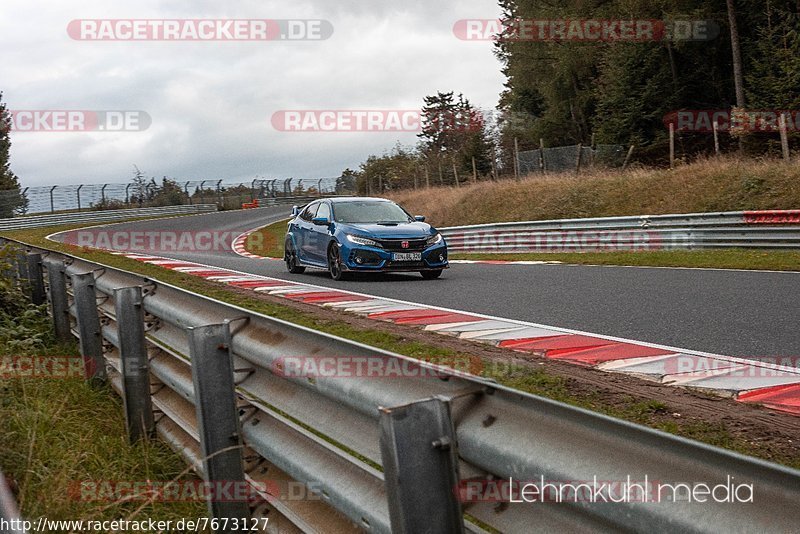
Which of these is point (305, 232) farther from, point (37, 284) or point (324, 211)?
point (37, 284)

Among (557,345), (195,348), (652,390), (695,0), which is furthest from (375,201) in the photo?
(695,0)

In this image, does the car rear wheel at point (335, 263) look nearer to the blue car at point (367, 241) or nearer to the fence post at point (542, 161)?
the blue car at point (367, 241)

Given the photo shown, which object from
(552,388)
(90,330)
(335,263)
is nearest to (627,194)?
(335,263)

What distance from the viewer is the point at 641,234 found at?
19469mm

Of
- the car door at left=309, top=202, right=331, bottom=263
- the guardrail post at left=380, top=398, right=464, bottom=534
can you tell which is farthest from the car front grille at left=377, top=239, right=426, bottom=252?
the guardrail post at left=380, top=398, right=464, bottom=534

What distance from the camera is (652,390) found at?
545cm

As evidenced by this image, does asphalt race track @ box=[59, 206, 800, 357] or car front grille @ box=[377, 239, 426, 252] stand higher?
car front grille @ box=[377, 239, 426, 252]

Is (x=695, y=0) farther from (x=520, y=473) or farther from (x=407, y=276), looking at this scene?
(x=520, y=473)

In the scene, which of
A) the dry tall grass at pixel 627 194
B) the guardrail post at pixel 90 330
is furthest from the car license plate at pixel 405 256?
the dry tall grass at pixel 627 194

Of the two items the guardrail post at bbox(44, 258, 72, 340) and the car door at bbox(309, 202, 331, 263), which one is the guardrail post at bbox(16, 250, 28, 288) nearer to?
the guardrail post at bbox(44, 258, 72, 340)

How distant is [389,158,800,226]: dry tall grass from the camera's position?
21516 mm

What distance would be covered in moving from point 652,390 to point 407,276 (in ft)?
33.4

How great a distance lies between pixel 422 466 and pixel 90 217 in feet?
174

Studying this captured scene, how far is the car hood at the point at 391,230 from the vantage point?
46.9 ft
